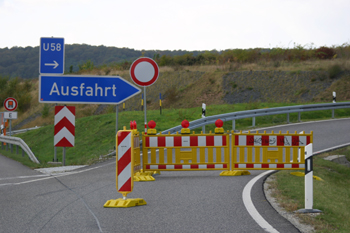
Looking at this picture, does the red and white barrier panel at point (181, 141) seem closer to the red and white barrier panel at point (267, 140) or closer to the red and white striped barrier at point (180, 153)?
the red and white striped barrier at point (180, 153)

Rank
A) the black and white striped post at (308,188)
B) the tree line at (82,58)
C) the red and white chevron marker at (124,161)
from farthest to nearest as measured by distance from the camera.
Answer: the tree line at (82,58), the red and white chevron marker at (124,161), the black and white striped post at (308,188)

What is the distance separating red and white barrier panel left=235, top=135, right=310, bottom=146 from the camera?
33.3 feet

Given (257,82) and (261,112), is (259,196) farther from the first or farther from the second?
(257,82)

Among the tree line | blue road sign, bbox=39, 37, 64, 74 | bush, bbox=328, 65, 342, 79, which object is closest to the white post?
blue road sign, bbox=39, 37, 64, 74

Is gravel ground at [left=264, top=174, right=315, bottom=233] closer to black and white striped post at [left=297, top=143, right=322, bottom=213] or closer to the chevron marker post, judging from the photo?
black and white striped post at [left=297, top=143, right=322, bottom=213]

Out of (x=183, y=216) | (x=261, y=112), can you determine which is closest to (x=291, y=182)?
(x=183, y=216)

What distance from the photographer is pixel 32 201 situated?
705 centimetres

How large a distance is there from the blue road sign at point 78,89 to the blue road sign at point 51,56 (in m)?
0.37

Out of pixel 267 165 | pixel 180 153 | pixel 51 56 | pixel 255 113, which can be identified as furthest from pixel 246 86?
pixel 180 153

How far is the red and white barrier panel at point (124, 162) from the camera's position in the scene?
22.1 ft

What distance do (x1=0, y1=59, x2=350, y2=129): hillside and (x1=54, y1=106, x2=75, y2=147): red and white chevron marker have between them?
2297 centimetres

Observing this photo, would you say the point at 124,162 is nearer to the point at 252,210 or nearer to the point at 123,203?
the point at 123,203

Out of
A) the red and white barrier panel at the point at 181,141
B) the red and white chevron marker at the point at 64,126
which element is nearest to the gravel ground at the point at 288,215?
the red and white barrier panel at the point at 181,141

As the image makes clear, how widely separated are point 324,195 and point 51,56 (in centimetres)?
873
